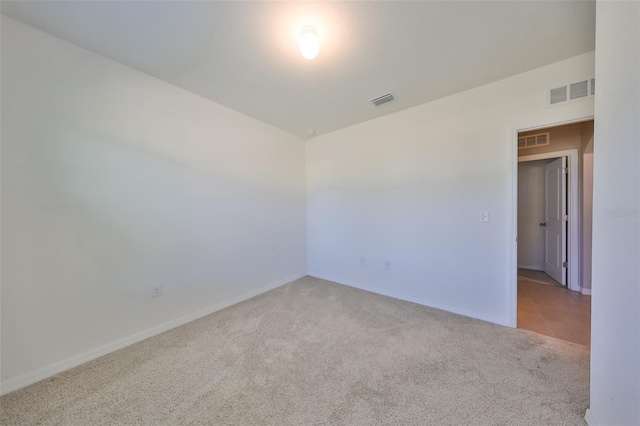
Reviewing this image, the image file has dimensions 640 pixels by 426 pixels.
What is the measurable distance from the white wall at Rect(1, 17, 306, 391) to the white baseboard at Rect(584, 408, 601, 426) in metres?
3.03

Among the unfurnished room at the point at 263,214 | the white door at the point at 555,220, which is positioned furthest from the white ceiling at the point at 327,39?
the white door at the point at 555,220

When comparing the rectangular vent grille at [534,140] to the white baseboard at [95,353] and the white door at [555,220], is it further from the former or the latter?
the white baseboard at [95,353]

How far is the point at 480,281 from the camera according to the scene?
2.38 m

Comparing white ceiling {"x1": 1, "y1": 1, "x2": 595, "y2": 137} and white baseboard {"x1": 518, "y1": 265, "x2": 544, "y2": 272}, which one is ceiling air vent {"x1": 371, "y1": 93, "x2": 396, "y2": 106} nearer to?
white ceiling {"x1": 1, "y1": 1, "x2": 595, "y2": 137}

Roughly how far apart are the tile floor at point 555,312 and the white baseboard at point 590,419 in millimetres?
1042

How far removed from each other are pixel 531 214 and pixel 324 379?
16.4 ft

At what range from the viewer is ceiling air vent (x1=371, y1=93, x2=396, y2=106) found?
250 cm

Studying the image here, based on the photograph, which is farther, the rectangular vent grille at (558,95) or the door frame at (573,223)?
the door frame at (573,223)

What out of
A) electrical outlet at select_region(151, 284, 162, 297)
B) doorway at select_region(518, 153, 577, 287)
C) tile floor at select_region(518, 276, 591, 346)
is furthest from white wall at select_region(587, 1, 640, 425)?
electrical outlet at select_region(151, 284, 162, 297)

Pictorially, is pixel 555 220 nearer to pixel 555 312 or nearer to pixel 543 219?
pixel 543 219

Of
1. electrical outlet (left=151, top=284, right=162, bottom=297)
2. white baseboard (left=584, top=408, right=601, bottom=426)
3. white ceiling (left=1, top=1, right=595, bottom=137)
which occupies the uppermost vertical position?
white ceiling (left=1, top=1, right=595, bottom=137)

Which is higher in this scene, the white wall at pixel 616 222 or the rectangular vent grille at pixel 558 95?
the rectangular vent grille at pixel 558 95

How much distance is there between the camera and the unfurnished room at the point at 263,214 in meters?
1.27

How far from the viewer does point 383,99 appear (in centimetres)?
257
